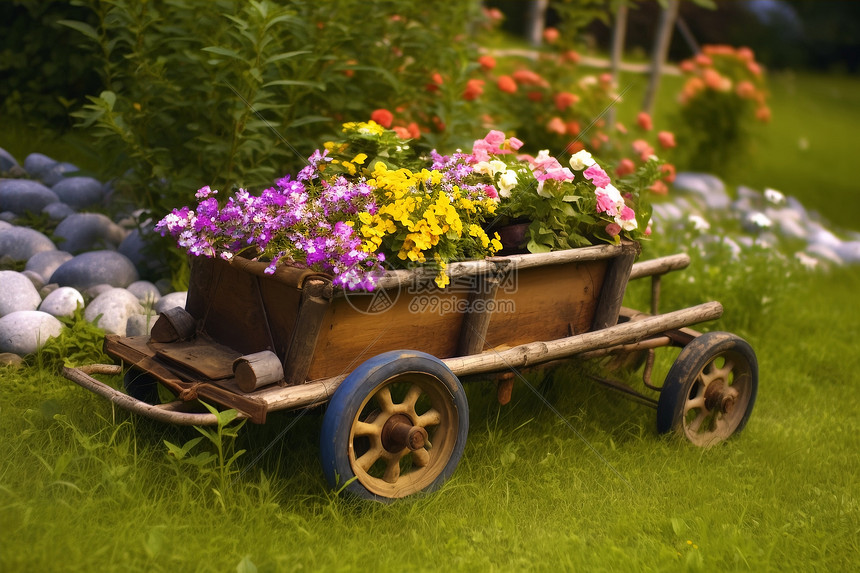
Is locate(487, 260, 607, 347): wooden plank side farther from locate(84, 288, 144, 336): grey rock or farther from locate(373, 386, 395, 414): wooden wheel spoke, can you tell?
locate(84, 288, 144, 336): grey rock

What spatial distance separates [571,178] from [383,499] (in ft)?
4.58

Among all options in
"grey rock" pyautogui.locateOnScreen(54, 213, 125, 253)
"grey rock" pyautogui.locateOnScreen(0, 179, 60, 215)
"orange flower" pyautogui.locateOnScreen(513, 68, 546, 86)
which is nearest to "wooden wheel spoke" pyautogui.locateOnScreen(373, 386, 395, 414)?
"grey rock" pyautogui.locateOnScreen(54, 213, 125, 253)

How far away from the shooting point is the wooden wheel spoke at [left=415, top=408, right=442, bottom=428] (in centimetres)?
276

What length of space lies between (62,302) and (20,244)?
0.78m

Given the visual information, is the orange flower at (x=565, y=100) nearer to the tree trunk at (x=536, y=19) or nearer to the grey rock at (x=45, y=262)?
the tree trunk at (x=536, y=19)

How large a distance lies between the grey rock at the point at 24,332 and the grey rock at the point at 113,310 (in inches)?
8.2

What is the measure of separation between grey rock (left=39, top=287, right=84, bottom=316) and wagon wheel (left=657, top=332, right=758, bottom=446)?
2.70 meters

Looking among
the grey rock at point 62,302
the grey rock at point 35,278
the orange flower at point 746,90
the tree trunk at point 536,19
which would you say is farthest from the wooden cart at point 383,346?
the orange flower at point 746,90

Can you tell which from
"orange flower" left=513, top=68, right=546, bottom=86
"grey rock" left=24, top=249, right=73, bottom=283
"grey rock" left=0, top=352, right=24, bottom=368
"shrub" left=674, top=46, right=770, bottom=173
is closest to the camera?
"grey rock" left=0, top=352, right=24, bottom=368

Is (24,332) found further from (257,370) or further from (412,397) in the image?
(412,397)

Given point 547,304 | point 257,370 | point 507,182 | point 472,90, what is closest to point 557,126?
point 472,90

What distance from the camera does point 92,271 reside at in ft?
13.5

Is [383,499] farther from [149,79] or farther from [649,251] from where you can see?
[649,251]

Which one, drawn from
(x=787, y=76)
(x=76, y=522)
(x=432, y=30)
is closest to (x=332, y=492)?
(x=76, y=522)
